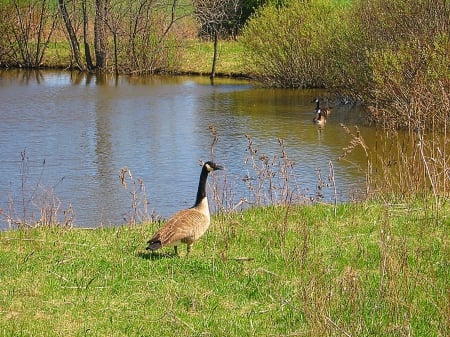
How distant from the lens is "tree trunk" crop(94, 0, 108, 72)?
37156 mm

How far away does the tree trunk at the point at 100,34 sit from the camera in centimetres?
3716

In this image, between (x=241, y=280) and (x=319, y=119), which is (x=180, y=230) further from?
(x=319, y=119)

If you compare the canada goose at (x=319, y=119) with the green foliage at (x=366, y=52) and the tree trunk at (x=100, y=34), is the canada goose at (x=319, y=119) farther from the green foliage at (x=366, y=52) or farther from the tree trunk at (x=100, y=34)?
the tree trunk at (x=100, y=34)

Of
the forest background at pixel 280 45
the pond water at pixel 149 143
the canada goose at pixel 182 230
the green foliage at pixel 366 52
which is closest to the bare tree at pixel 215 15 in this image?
the forest background at pixel 280 45

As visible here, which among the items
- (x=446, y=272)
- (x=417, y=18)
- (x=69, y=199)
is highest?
(x=417, y=18)

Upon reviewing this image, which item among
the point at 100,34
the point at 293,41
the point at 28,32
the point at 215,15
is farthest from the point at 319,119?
the point at 28,32

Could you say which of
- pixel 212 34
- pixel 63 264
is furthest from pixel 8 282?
pixel 212 34

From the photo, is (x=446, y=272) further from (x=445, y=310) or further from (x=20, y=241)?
(x=20, y=241)

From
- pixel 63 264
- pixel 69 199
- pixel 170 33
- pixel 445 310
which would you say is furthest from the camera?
pixel 170 33

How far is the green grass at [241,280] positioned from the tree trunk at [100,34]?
28613mm

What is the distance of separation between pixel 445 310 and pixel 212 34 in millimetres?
38799

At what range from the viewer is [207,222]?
852cm

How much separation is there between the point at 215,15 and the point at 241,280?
3094 cm

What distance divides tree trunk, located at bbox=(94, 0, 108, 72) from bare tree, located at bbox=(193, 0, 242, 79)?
4606 mm
